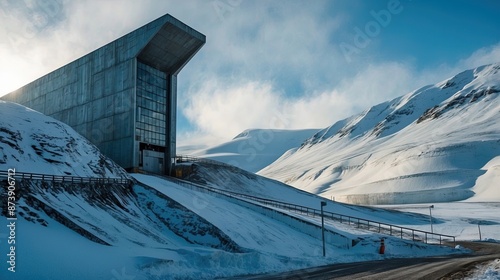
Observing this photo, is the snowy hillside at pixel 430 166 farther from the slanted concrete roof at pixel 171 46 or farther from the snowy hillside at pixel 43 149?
the snowy hillside at pixel 43 149

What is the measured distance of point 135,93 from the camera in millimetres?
52281

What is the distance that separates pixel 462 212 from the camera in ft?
209

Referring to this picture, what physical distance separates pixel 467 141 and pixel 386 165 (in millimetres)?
25263

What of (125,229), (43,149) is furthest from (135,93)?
(125,229)

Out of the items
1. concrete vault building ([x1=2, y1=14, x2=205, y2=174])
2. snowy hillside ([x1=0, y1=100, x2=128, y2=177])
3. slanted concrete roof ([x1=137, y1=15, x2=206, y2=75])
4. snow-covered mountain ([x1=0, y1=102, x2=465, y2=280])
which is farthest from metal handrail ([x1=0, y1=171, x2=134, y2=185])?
slanted concrete roof ([x1=137, y1=15, x2=206, y2=75])

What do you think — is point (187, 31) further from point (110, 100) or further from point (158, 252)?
point (158, 252)

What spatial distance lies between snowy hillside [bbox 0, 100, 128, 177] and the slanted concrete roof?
21.8m

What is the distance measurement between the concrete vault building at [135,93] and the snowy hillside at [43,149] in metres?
17.1

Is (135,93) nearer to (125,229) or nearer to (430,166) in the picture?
(125,229)

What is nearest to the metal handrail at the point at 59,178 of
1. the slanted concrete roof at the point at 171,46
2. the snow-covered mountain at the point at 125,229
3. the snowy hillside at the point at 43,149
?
the snow-covered mountain at the point at 125,229

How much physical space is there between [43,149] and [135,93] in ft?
77.2

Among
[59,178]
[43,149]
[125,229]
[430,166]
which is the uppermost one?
[430,166]

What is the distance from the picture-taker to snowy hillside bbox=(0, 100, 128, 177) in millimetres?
26844

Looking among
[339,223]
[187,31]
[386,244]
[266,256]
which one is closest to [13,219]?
[266,256]
